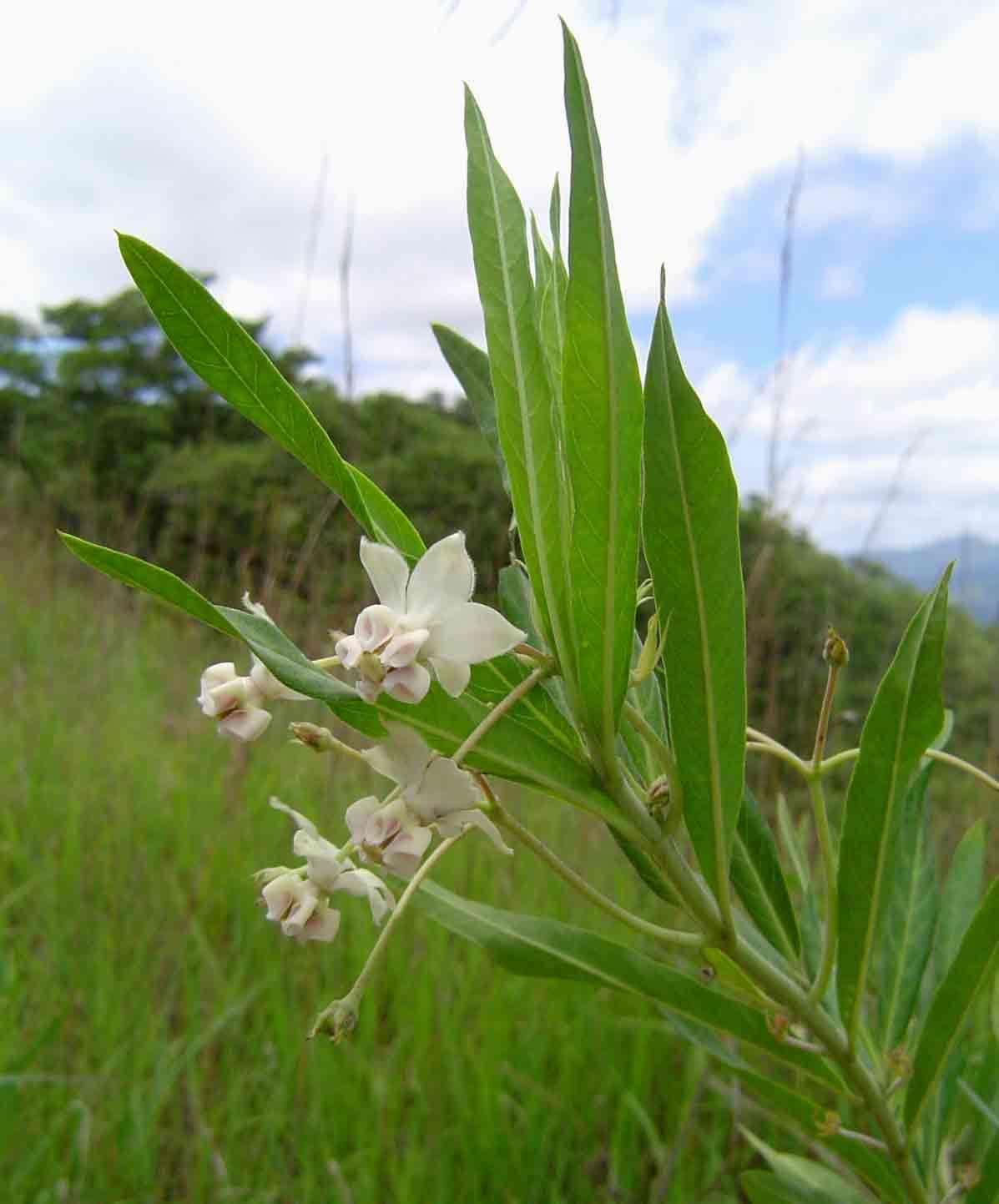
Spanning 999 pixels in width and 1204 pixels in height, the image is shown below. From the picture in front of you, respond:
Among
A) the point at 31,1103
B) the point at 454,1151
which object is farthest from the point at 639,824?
the point at 31,1103

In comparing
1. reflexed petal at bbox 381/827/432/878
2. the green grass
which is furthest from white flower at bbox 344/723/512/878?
the green grass

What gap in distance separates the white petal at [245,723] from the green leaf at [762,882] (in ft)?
0.95

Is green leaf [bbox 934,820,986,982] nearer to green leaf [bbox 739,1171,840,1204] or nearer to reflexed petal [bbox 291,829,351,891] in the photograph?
green leaf [bbox 739,1171,840,1204]

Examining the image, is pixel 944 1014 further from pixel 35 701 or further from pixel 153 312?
pixel 35 701

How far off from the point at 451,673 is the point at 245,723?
0.13 meters

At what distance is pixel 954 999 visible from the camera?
0.61 m

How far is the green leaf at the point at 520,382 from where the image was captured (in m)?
0.50

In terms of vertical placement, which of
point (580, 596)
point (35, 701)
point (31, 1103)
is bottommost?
point (31, 1103)

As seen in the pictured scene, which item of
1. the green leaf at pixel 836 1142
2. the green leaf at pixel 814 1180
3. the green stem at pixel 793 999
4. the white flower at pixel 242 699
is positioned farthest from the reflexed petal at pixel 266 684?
the green leaf at pixel 814 1180

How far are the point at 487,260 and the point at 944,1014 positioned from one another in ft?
1.60

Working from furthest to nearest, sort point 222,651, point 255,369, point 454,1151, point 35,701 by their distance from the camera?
point 222,651, point 35,701, point 454,1151, point 255,369

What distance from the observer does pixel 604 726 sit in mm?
492

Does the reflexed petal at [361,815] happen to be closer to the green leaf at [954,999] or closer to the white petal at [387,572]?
the white petal at [387,572]

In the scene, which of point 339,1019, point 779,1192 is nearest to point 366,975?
point 339,1019
